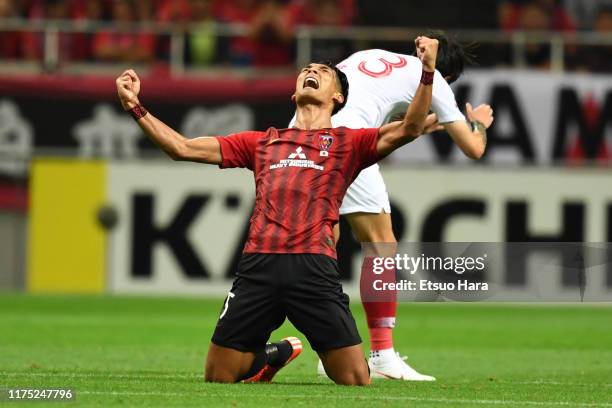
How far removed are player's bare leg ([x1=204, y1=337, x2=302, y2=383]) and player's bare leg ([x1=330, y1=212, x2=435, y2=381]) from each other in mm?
883

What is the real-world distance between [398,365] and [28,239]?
9550 mm

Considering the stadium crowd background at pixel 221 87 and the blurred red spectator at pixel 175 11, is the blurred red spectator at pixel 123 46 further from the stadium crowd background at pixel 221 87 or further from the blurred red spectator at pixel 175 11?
the blurred red spectator at pixel 175 11

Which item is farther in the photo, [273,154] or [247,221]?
[247,221]

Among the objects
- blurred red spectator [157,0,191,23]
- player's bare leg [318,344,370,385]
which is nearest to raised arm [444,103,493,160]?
player's bare leg [318,344,370,385]

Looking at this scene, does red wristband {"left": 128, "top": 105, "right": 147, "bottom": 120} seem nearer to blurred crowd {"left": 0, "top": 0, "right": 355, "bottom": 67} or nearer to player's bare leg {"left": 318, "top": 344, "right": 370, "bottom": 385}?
player's bare leg {"left": 318, "top": 344, "right": 370, "bottom": 385}

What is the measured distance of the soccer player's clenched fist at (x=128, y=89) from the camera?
24.0 ft

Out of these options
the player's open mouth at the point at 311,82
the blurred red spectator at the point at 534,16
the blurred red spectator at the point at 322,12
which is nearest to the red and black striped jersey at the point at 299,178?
the player's open mouth at the point at 311,82

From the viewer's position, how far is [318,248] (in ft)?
24.2

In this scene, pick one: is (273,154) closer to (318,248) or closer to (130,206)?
(318,248)

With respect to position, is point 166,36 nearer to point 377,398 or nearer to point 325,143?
point 325,143

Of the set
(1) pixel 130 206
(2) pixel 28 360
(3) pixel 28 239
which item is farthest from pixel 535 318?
(2) pixel 28 360

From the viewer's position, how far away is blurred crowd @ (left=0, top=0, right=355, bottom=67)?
1792cm

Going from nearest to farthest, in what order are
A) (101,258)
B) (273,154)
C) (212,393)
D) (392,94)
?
(212,393) < (273,154) < (392,94) < (101,258)

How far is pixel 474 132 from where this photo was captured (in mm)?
8422
